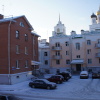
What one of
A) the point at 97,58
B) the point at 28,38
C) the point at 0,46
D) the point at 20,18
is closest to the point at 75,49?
the point at 97,58

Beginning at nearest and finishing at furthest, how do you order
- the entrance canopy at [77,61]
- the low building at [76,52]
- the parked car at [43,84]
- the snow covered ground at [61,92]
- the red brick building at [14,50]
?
the snow covered ground at [61,92]
the parked car at [43,84]
the red brick building at [14,50]
the entrance canopy at [77,61]
the low building at [76,52]

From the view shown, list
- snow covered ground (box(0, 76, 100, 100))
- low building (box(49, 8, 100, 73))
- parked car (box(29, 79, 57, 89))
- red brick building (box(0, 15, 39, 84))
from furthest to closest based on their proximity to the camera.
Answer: low building (box(49, 8, 100, 73))
red brick building (box(0, 15, 39, 84))
parked car (box(29, 79, 57, 89))
snow covered ground (box(0, 76, 100, 100))


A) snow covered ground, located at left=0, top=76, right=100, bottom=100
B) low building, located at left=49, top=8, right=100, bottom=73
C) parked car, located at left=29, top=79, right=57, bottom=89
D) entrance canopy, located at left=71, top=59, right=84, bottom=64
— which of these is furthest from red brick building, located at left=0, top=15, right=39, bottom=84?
low building, located at left=49, top=8, right=100, bottom=73

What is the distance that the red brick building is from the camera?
96.4 feet

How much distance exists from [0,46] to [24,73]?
24.7ft

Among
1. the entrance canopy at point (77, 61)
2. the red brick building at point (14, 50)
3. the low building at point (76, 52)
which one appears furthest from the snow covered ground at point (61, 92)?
the low building at point (76, 52)

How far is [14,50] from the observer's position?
3077cm

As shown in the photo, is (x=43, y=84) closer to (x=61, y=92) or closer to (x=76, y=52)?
(x=61, y=92)

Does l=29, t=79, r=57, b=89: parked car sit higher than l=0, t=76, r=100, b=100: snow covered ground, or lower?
higher

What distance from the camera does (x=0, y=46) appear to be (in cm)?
3014

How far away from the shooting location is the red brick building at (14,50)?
29.4 m

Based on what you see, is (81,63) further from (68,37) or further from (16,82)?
(16,82)

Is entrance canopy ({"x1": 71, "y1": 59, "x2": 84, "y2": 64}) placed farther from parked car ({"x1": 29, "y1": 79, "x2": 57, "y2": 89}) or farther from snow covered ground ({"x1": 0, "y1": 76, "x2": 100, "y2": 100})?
parked car ({"x1": 29, "y1": 79, "x2": 57, "y2": 89})

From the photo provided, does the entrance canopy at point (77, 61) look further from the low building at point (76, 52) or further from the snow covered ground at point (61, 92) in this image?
the snow covered ground at point (61, 92)
